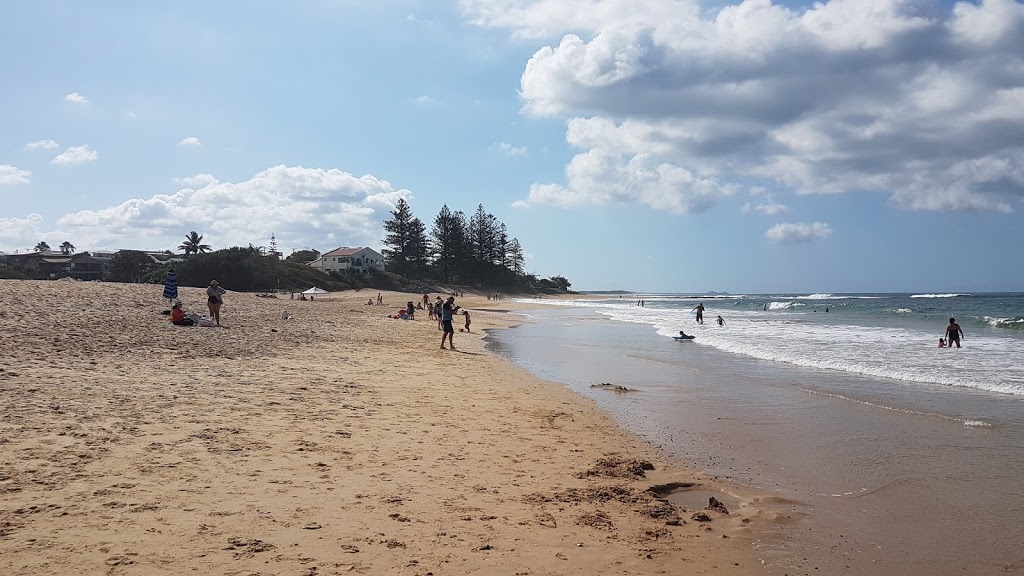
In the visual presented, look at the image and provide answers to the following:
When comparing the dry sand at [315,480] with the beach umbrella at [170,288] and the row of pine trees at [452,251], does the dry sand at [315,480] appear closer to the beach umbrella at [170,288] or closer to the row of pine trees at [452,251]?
the beach umbrella at [170,288]

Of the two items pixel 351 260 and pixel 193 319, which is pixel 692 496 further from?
pixel 351 260

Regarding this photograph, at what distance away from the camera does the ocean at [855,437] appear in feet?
16.0

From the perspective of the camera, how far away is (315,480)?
5.63m

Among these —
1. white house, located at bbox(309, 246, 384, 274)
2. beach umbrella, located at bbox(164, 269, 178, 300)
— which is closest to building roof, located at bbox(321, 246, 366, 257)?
white house, located at bbox(309, 246, 384, 274)

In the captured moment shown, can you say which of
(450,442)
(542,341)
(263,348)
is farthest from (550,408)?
(542,341)

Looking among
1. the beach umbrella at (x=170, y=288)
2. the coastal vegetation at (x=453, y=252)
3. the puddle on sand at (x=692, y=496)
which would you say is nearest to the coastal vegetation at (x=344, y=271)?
the coastal vegetation at (x=453, y=252)

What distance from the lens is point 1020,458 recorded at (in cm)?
725

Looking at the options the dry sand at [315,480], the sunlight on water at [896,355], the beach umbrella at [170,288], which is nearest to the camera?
the dry sand at [315,480]

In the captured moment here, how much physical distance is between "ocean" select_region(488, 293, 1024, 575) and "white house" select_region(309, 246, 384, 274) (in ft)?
232

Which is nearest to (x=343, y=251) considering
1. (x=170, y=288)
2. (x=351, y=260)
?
(x=351, y=260)

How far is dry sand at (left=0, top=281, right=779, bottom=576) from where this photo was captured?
4.15m

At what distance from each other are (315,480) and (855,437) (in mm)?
7333

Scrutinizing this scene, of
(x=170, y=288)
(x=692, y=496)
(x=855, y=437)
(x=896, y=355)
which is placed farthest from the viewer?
(x=170, y=288)

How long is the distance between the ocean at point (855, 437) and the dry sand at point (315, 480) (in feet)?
2.12
